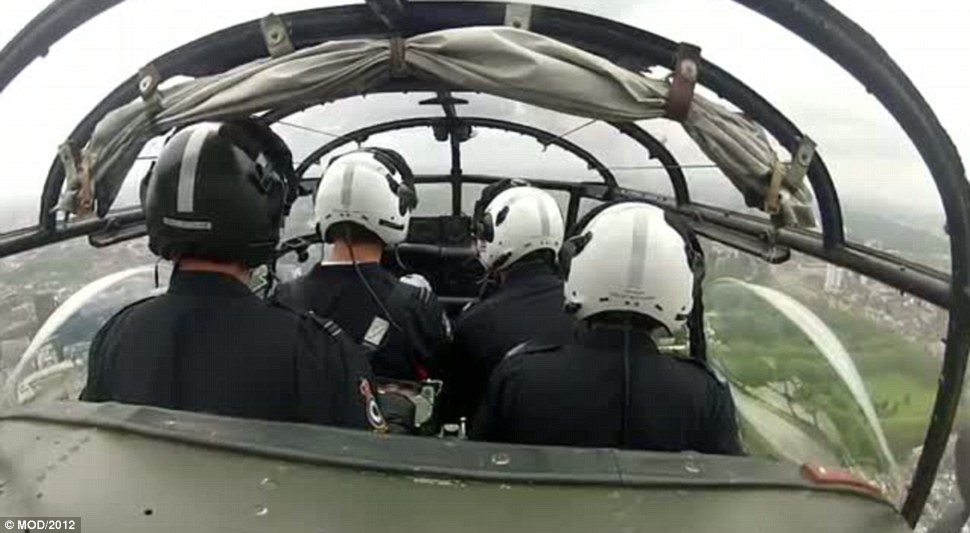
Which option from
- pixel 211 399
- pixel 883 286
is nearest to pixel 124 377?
pixel 211 399

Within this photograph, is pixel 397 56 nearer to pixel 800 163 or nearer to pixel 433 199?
pixel 800 163

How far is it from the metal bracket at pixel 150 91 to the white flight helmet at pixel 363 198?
1.12 meters

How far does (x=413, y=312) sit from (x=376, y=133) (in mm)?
2998

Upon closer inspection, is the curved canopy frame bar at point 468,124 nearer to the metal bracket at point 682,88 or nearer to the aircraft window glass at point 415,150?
the aircraft window glass at point 415,150

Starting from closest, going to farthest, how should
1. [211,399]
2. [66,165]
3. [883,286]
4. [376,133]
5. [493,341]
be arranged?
[211,399] < [66,165] < [883,286] < [493,341] < [376,133]

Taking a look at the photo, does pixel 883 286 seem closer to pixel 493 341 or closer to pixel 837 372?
pixel 837 372

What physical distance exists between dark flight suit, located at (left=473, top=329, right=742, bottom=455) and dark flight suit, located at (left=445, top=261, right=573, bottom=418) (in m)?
1.04

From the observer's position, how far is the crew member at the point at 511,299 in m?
3.67

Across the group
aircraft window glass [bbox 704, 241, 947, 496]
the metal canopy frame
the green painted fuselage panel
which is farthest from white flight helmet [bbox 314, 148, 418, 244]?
the green painted fuselage panel

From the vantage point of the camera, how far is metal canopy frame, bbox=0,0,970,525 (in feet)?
7.93

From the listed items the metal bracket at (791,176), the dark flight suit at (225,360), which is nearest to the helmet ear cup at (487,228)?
the metal bracket at (791,176)

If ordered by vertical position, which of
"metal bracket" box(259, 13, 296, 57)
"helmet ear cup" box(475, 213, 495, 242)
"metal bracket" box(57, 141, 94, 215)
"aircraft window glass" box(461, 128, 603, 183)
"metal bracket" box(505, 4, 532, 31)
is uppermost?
"metal bracket" box(505, 4, 532, 31)

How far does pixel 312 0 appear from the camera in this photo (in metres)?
3.00

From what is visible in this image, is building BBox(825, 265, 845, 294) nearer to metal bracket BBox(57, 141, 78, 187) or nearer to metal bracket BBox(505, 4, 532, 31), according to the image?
metal bracket BBox(505, 4, 532, 31)
